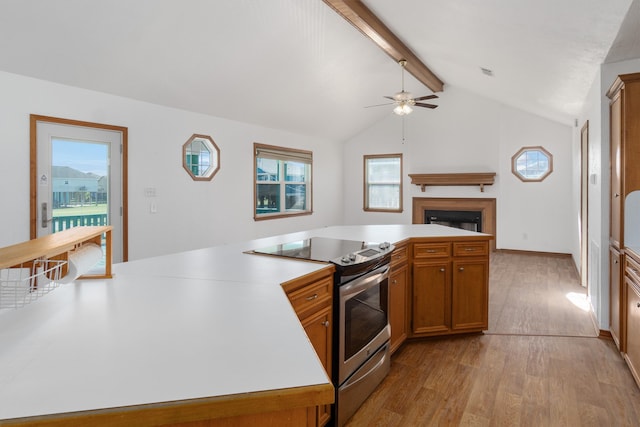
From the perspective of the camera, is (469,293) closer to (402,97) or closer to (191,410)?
(402,97)

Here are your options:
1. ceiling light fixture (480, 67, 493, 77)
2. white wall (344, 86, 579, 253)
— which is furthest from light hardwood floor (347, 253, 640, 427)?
white wall (344, 86, 579, 253)

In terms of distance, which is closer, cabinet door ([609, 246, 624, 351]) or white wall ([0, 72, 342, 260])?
cabinet door ([609, 246, 624, 351])

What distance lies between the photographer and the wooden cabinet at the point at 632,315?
90.9 inches

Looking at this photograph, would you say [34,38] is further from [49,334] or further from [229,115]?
[49,334]

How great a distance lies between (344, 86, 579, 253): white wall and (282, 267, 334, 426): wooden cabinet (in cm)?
581

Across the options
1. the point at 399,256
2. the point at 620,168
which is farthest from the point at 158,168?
the point at 620,168

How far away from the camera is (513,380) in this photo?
2461mm

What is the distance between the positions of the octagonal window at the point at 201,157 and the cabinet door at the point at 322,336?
11.4ft

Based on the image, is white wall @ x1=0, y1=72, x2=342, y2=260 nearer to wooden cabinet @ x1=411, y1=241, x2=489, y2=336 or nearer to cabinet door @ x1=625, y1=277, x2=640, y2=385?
wooden cabinet @ x1=411, y1=241, x2=489, y2=336

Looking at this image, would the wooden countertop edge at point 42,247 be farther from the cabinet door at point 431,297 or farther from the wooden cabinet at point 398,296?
the cabinet door at point 431,297

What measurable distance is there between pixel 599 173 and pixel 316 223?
5.16m

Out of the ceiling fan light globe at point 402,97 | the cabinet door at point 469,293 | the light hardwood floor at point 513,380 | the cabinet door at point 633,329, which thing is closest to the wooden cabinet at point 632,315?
the cabinet door at point 633,329

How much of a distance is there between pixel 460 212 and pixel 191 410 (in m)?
7.34

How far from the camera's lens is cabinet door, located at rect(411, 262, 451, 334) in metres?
3.01
